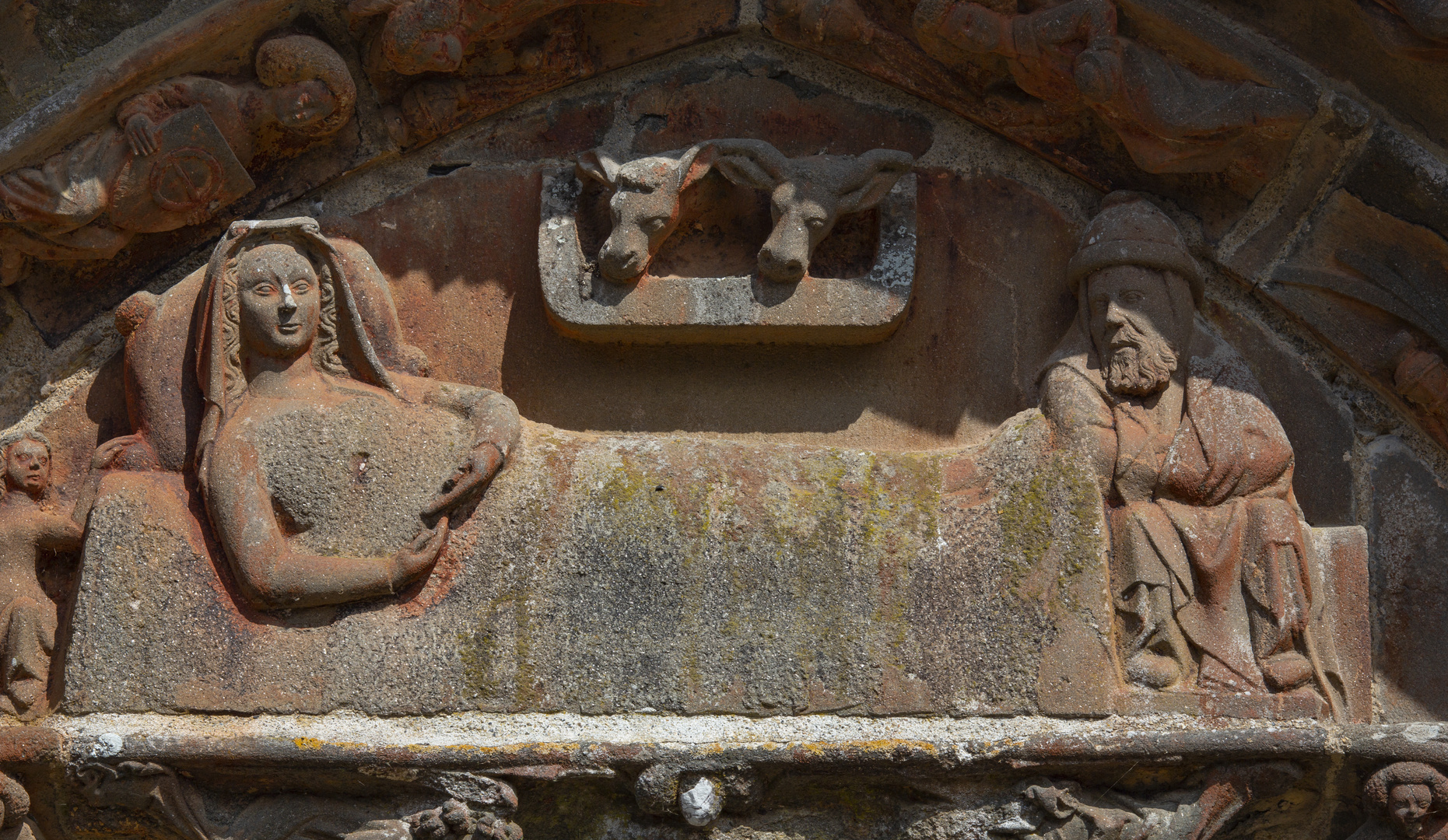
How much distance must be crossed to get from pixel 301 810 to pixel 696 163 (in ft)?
6.25

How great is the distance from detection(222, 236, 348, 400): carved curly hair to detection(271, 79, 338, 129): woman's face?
1.16ft

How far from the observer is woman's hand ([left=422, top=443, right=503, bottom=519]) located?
3.90 metres

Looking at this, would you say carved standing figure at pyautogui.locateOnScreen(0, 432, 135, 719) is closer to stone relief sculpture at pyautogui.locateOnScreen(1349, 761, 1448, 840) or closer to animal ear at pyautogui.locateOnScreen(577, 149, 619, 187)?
animal ear at pyautogui.locateOnScreen(577, 149, 619, 187)

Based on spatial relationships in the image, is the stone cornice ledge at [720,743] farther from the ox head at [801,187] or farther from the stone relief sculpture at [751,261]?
the ox head at [801,187]

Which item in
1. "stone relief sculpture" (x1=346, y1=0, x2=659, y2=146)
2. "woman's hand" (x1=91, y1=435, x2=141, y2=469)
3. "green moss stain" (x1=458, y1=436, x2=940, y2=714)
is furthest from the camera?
"stone relief sculpture" (x1=346, y1=0, x2=659, y2=146)

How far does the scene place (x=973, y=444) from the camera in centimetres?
414

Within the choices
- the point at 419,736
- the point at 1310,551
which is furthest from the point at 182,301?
the point at 1310,551

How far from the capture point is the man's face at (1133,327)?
159 inches

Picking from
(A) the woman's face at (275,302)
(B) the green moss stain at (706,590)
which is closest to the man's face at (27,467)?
(A) the woman's face at (275,302)

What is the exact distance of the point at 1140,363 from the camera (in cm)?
404

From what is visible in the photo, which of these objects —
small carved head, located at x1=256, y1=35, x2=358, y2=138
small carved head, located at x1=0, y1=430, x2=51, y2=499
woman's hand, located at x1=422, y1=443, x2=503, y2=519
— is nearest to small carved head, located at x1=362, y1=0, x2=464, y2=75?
small carved head, located at x1=256, y1=35, x2=358, y2=138

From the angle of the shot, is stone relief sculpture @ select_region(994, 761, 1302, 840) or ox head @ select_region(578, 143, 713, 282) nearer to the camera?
stone relief sculpture @ select_region(994, 761, 1302, 840)

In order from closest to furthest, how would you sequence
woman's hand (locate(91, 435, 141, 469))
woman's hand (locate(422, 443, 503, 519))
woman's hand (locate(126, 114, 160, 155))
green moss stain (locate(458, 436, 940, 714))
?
1. green moss stain (locate(458, 436, 940, 714))
2. woman's hand (locate(422, 443, 503, 519))
3. woman's hand (locate(91, 435, 141, 469))
4. woman's hand (locate(126, 114, 160, 155))

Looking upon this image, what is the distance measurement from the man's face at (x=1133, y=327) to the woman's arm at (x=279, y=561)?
1.72 meters
